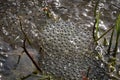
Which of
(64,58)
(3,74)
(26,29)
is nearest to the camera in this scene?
(3,74)

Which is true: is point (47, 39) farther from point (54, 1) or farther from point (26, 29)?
point (54, 1)

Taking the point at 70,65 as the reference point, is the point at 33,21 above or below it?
above

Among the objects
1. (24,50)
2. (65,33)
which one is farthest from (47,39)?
(24,50)

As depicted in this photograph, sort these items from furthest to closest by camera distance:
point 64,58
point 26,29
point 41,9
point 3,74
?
point 41,9, point 26,29, point 64,58, point 3,74

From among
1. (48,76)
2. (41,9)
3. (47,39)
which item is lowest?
(48,76)
